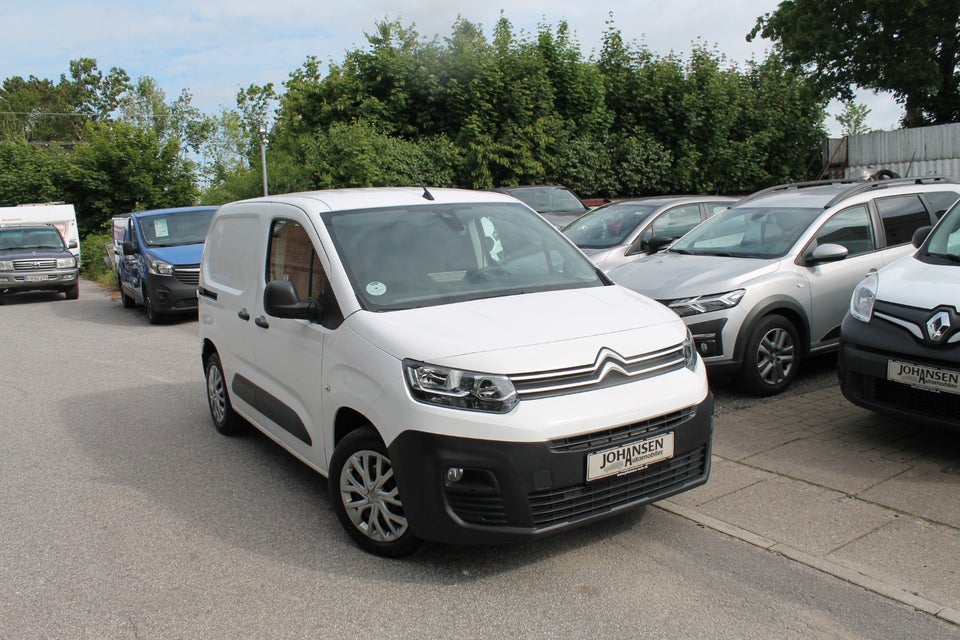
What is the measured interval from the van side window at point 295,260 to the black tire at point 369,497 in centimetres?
93

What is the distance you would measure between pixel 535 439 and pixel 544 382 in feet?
0.90

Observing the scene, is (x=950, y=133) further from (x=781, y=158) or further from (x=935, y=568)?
(x=935, y=568)

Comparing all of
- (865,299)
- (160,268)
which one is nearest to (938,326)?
Answer: (865,299)

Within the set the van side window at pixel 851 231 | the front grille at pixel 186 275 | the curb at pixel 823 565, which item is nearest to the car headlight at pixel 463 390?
the curb at pixel 823 565

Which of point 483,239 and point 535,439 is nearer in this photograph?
point 535,439

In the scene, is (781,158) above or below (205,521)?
above

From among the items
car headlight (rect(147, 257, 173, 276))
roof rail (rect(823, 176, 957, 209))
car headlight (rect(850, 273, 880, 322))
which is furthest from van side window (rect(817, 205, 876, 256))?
car headlight (rect(147, 257, 173, 276))

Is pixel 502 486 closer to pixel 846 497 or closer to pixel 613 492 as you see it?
pixel 613 492

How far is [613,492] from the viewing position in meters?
3.88

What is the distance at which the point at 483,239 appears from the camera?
16.3 ft

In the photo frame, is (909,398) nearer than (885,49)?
Yes

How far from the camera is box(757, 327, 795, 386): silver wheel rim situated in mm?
6938

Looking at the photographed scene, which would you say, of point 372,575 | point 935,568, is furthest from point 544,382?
point 935,568

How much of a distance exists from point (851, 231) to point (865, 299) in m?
2.12
